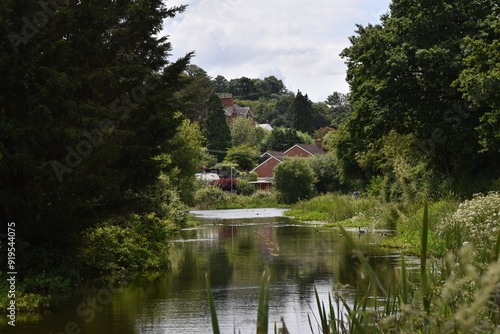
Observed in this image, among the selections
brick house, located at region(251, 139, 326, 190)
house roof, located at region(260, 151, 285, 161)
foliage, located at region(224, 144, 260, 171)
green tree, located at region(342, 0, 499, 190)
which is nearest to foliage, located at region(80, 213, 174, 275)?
green tree, located at region(342, 0, 499, 190)

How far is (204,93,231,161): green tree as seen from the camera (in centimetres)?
8738

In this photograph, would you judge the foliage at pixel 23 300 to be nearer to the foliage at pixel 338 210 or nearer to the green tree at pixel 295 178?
the foliage at pixel 338 210

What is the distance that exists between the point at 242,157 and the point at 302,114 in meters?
22.3

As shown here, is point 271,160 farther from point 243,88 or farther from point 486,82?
point 243,88

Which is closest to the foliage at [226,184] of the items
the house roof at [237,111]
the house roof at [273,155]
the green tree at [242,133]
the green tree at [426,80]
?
the house roof at [273,155]

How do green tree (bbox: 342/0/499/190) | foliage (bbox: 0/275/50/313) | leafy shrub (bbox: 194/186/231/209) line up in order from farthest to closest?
leafy shrub (bbox: 194/186/231/209)
green tree (bbox: 342/0/499/190)
foliage (bbox: 0/275/50/313)

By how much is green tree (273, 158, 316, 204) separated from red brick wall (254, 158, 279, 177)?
2364cm

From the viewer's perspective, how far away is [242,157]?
90.6 meters

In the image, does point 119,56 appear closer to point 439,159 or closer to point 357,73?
point 357,73

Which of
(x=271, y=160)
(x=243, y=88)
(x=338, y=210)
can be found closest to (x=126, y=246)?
(x=338, y=210)

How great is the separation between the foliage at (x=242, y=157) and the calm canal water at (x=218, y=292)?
67286 millimetres

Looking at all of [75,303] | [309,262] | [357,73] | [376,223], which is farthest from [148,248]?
[357,73]

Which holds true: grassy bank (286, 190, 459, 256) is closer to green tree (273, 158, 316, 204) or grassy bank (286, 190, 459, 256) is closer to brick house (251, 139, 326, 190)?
green tree (273, 158, 316, 204)

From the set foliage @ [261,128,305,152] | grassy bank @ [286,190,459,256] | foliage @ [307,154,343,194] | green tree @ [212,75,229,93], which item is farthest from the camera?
green tree @ [212,75,229,93]
